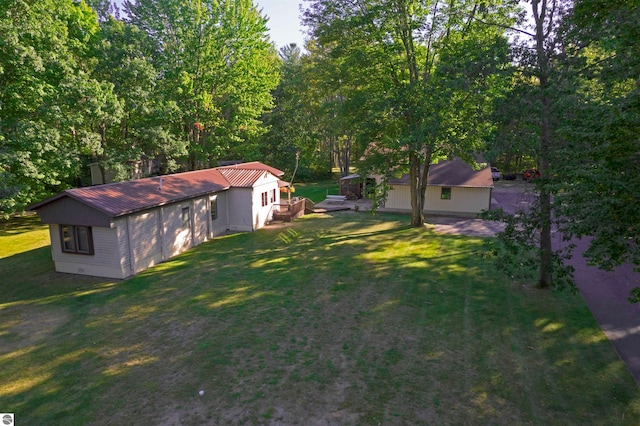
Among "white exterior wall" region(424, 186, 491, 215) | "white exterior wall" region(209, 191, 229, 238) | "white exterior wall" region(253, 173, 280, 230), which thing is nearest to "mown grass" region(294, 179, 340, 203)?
"white exterior wall" region(253, 173, 280, 230)

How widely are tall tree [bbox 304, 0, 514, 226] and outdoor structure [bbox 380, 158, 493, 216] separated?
5.30 metres

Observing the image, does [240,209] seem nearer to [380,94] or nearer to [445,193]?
[380,94]

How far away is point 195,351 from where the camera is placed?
941 cm

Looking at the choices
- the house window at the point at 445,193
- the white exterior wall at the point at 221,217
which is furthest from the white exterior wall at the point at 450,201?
the white exterior wall at the point at 221,217

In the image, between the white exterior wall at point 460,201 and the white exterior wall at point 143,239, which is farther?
the white exterior wall at point 460,201

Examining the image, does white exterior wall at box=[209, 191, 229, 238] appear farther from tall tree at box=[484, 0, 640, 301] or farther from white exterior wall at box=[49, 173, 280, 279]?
tall tree at box=[484, 0, 640, 301]

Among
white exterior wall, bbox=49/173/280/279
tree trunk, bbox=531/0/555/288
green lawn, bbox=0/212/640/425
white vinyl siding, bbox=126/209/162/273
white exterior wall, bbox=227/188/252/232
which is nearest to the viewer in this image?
green lawn, bbox=0/212/640/425

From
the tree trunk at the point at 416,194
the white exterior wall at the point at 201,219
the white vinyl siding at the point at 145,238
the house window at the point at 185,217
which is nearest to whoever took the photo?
the white vinyl siding at the point at 145,238

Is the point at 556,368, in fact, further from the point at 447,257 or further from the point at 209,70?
the point at 209,70

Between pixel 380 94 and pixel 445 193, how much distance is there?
34.4 feet

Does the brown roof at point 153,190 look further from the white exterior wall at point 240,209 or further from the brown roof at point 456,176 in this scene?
the brown roof at point 456,176

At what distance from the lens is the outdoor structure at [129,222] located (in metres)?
14.3

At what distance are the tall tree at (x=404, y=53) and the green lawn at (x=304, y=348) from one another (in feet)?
21.8

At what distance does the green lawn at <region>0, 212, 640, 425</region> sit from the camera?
23.8ft
